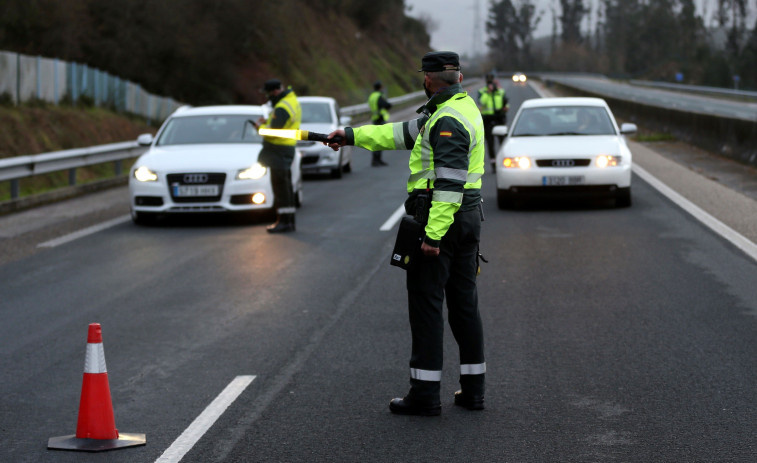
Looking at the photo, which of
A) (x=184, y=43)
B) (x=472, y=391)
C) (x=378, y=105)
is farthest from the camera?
(x=184, y=43)

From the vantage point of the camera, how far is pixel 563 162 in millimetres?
15266

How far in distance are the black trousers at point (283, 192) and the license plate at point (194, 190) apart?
102 cm

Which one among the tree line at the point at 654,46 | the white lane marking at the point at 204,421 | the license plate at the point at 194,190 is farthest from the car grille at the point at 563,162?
the tree line at the point at 654,46

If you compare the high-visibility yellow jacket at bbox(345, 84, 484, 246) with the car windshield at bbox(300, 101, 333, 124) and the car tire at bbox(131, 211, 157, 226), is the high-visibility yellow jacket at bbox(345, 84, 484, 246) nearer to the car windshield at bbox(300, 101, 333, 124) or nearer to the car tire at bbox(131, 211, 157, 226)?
the car tire at bbox(131, 211, 157, 226)

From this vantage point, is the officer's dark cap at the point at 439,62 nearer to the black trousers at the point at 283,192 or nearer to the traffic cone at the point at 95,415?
the traffic cone at the point at 95,415

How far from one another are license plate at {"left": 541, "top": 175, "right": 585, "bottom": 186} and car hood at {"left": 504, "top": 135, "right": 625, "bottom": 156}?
0.32m

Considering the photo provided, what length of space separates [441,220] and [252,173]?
9079 millimetres

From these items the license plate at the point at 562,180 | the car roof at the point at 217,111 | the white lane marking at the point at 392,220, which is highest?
the car roof at the point at 217,111

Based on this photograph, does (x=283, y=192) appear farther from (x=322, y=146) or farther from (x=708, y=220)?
(x=322, y=146)

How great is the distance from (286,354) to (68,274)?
4167 mm

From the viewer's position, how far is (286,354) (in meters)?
7.32

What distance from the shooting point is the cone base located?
5367 mm

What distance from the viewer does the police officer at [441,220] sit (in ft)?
18.8

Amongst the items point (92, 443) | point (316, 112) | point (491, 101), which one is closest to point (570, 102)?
point (491, 101)
